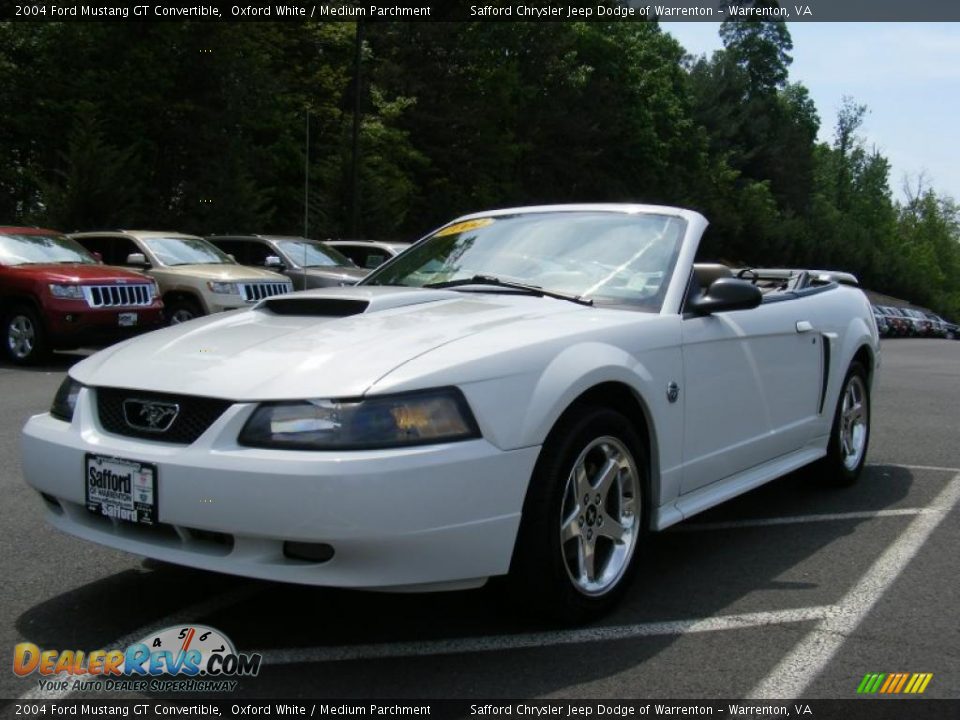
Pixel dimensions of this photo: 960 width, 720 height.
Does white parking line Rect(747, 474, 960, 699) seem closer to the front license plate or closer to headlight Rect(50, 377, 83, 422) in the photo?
the front license plate

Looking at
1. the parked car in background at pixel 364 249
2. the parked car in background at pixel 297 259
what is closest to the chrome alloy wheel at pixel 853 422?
the parked car in background at pixel 297 259

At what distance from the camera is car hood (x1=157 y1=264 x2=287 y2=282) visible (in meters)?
14.4

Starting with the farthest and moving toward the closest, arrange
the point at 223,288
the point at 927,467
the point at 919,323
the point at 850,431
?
the point at 919,323 < the point at 223,288 < the point at 927,467 < the point at 850,431

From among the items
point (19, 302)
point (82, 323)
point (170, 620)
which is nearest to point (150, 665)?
point (170, 620)

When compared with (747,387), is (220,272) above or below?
below

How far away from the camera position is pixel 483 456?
122 inches

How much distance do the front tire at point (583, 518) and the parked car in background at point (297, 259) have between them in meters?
12.7

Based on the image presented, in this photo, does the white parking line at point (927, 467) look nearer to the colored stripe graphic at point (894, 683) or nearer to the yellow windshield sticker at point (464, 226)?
the yellow windshield sticker at point (464, 226)

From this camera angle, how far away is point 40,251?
12922mm

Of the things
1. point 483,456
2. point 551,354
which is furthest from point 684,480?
point 483,456

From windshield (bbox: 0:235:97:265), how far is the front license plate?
10.3 m

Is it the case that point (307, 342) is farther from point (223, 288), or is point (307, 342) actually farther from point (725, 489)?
point (223, 288)

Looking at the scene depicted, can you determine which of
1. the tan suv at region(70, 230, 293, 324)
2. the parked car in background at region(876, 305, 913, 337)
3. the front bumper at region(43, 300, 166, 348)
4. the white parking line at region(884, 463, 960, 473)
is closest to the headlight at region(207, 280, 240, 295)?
the tan suv at region(70, 230, 293, 324)

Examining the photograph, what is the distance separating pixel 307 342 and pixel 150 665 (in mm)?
1123
